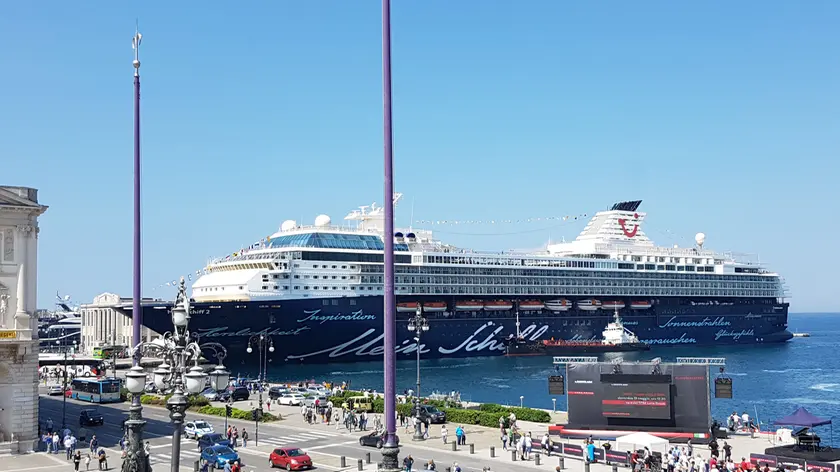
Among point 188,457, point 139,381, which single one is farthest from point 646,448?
point 139,381

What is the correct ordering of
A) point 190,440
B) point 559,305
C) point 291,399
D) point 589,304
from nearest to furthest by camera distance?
point 190,440, point 291,399, point 559,305, point 589,304

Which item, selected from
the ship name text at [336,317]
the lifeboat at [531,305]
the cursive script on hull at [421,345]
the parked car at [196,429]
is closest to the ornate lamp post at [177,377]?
the parked car at [196,429]

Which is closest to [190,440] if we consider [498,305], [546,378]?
[546,378]

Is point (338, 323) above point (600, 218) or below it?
below

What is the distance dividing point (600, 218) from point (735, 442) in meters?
83.6

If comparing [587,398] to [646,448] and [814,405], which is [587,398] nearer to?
[646,448]

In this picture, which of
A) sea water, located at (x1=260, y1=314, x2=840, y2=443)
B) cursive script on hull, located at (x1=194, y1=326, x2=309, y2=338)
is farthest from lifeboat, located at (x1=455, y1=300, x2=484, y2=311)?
cursive script on hull, located at (x1=194, y1=326, x2=309, y2=338)

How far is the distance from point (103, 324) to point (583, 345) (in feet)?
221

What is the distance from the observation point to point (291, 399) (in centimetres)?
5062

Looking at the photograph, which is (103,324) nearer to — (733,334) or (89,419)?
(89,419)

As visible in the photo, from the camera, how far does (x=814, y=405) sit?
2301 inches

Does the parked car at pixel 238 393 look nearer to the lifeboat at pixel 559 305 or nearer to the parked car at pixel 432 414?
the parked car at pixel 432 414

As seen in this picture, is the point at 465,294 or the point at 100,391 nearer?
the point at 100,391

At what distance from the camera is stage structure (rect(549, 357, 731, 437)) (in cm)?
3509
